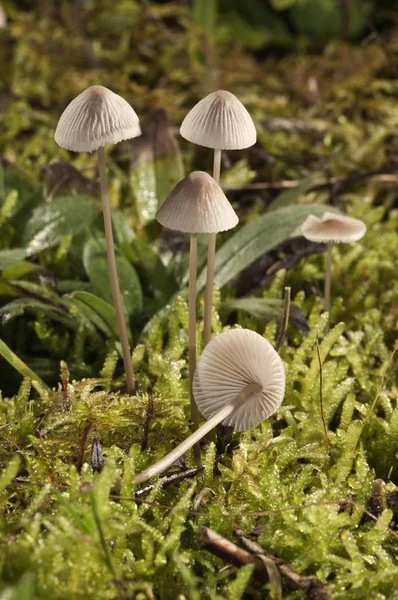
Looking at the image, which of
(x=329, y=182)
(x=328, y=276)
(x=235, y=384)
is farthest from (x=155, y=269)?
(x=329, y=182)

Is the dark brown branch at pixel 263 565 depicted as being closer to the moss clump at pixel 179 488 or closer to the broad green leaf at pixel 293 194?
the moss clump at pixel 179 488

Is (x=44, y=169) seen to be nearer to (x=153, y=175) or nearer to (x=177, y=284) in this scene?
(x=153, y=175)

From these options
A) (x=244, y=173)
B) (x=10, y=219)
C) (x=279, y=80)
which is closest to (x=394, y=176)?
(x=244, y=173)

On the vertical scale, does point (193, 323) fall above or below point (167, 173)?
below

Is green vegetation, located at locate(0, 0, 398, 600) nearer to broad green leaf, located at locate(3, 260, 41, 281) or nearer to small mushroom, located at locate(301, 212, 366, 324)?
broad green leaf, located at locate(3, 260, 41, 281)

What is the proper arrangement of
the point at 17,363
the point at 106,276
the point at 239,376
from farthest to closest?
the point at 106,276
the point at 17,363
the point at 239,376

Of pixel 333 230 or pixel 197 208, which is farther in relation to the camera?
pixel 333 230

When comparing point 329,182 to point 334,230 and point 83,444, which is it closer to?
point 334,230
